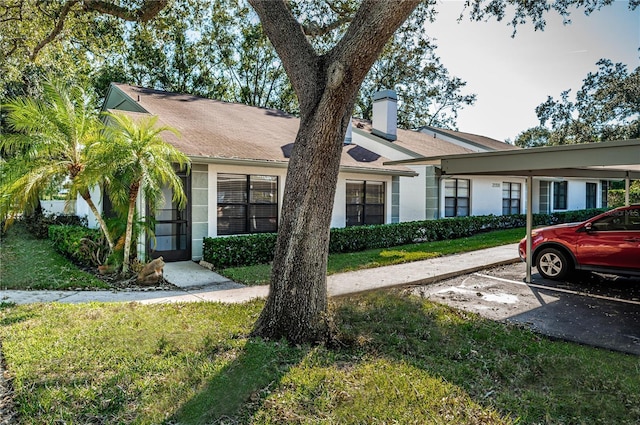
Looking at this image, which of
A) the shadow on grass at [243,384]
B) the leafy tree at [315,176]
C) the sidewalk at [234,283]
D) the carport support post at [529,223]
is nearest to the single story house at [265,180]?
the sidewalk at [234,283]

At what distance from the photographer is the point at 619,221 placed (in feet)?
25.5

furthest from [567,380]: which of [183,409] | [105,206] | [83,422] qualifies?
[105,206]

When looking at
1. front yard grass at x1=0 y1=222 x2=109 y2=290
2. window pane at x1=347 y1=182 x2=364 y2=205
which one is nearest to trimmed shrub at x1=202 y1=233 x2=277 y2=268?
front yard grass at x1=0 y1=222 x2=109 y2=290

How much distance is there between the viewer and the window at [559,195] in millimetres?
22783

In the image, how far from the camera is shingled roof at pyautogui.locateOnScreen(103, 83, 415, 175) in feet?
34.8

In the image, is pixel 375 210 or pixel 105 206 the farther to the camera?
pixel 375 210

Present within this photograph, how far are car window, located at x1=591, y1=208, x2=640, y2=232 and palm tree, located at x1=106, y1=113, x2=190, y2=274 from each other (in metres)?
8.55

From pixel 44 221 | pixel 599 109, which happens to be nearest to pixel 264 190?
pixel 44 221

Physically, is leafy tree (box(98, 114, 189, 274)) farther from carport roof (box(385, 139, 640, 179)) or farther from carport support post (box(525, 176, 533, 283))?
carport support post (box(525, 176, 533, 283))

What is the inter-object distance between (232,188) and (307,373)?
25.8 feet

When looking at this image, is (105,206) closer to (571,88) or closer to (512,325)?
(512,325)

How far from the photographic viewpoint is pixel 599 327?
225 inches

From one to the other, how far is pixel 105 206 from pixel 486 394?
11.6 metres

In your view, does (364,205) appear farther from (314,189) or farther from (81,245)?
(314,189)
